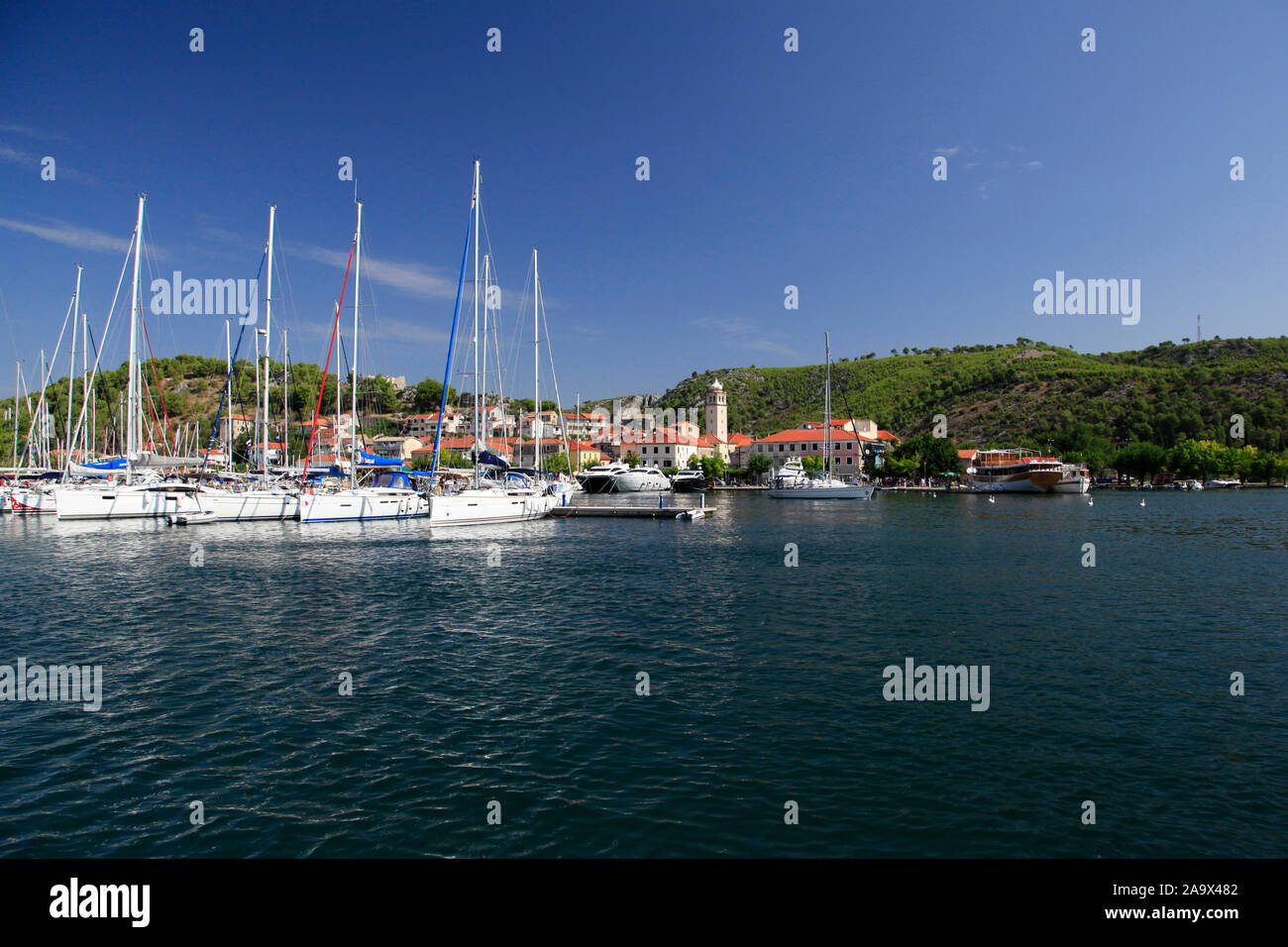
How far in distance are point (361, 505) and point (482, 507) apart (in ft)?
33.1

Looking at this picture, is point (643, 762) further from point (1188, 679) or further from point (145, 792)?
point (1188, 679)

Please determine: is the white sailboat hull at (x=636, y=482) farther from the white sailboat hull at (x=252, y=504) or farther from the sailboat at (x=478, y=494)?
the white sailboat hull at (x=252, y=504)

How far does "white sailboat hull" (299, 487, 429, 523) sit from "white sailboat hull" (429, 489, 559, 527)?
6744 mm

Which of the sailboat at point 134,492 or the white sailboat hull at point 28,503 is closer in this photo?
the sailboat at point 134,492

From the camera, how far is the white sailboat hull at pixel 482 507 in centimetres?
4156

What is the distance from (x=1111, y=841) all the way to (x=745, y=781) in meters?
4.15

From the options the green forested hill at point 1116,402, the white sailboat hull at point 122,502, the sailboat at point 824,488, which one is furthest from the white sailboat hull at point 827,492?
the green forested hill at point 1116,402

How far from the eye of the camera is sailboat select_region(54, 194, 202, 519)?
154ft

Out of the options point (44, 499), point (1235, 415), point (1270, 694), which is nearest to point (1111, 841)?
point (1270, 694)

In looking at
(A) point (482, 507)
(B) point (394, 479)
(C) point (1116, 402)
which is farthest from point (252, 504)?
(C) point (1116, 402)

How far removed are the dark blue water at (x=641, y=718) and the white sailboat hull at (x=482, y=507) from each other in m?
15.2

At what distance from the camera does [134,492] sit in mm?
48531

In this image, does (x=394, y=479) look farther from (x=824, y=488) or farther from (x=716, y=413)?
(x=716, y=413)

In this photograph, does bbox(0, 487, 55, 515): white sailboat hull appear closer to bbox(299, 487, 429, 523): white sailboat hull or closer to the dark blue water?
bbox(299, 487, 429, 523): white sailboat hull
